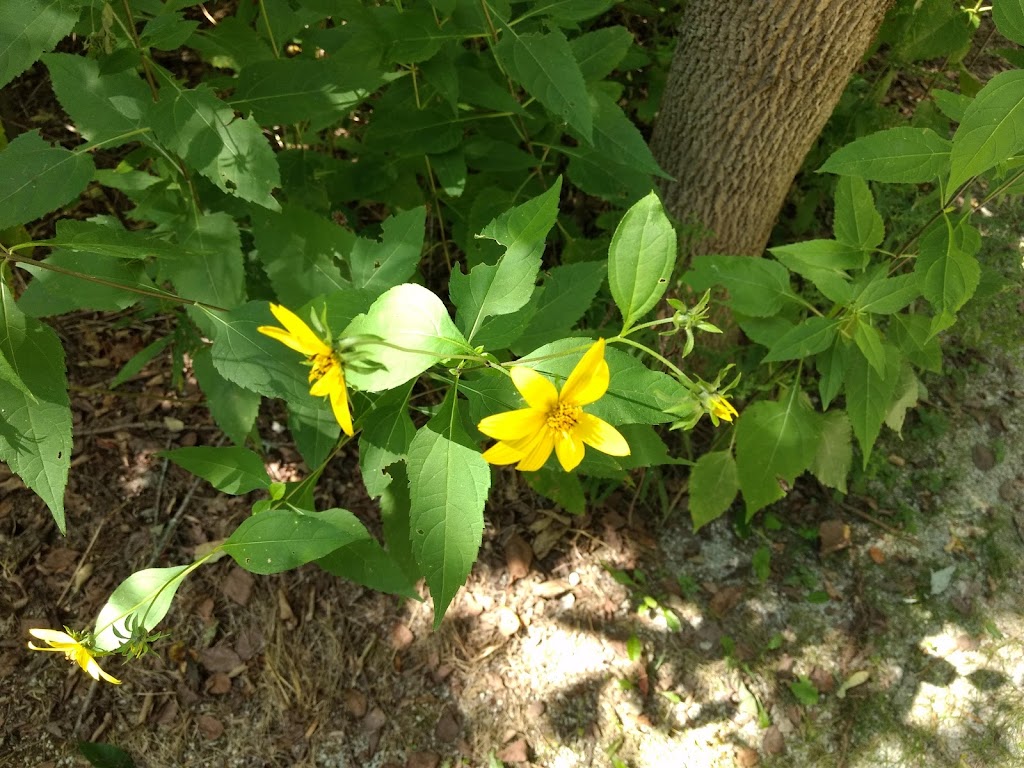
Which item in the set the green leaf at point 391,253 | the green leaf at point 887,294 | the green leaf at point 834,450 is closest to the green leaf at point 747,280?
the green leaf at point 887,294

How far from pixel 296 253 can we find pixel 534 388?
0.92 metres

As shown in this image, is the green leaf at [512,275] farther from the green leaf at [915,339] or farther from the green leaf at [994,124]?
the green leaf at [915,339]

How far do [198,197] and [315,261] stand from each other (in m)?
0.36

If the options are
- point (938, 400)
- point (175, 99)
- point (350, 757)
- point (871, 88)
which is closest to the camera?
point (175, 99)

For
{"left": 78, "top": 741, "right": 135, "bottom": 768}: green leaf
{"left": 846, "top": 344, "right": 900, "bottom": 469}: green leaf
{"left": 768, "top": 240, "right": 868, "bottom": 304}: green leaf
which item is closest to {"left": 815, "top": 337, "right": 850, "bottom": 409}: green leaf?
{"left": 846, "top": 344, "right": 900, "bottom": 469}: green leaf

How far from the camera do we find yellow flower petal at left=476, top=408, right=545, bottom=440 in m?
1.13

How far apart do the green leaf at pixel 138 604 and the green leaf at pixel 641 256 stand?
3.31 ft

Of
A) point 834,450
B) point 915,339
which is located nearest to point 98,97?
point 915,339

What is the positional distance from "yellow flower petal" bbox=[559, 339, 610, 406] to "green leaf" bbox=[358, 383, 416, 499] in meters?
0.53

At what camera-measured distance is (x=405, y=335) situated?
120cm

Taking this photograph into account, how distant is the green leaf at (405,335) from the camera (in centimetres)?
116

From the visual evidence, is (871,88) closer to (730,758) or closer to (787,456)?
(787,456)

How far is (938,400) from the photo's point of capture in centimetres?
300

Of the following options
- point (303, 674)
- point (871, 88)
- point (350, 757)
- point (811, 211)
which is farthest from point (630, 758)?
point (871, 88)
